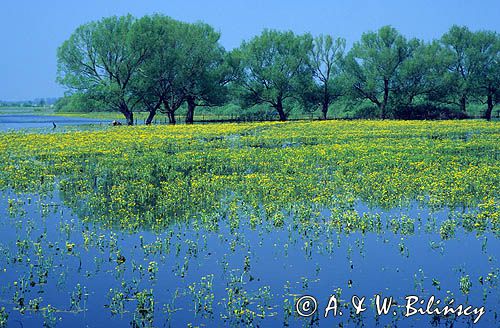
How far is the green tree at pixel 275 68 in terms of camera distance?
333ft

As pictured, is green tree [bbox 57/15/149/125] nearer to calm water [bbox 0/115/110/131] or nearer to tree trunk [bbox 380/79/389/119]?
calm water [bbox 0/115/110/131]

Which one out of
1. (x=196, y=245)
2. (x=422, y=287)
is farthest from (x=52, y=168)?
(x=422, y=287)

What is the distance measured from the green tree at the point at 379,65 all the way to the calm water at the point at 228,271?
280ft

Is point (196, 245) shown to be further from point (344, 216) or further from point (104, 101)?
point (104, 101)

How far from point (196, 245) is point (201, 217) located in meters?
3.41

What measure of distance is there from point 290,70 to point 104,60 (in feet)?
112

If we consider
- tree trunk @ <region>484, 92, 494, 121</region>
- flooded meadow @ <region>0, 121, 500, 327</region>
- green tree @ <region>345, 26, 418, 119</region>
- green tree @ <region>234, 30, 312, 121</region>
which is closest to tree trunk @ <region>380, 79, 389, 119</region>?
green tree @ <region>345, 26, 418, 119</region>

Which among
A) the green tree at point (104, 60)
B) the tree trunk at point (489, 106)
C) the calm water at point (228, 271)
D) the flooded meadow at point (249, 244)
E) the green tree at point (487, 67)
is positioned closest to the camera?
the calm water at point (228, 271)

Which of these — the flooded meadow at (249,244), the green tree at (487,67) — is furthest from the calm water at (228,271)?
the green tree at (487,67)

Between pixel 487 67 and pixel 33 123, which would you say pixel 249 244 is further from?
pixel 487 67

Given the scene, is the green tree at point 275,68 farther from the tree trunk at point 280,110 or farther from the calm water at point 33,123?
the calm water at point 33,123

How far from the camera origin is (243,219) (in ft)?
63.0

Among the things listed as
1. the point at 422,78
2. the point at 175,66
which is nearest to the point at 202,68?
the point at 175,66

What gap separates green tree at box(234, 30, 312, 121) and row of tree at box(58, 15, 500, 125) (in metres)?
0.18
